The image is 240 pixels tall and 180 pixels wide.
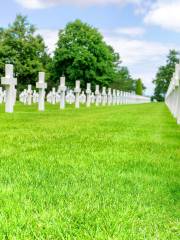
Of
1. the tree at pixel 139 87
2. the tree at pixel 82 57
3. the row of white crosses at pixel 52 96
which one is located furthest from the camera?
the tree at pixel 139 87

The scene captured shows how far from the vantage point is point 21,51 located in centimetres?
4894

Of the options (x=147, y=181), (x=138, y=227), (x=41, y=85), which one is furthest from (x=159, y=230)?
(x=41, y=85)

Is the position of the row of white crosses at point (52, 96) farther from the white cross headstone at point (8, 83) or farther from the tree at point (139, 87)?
the tree at point (139, 87)

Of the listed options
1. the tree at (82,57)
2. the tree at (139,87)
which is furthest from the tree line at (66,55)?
the tree at (139,87)

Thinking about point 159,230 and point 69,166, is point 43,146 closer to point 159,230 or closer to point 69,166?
point 69,166

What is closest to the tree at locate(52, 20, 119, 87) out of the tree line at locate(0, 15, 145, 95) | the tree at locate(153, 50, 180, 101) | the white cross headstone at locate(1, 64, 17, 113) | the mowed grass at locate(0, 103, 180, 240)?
the tree line at locate(0, 15, 145, 95)

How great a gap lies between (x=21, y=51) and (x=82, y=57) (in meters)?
8.49

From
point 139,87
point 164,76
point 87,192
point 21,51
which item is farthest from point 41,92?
point 139,87

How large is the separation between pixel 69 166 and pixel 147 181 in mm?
774

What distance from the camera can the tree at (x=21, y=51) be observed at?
4678cm

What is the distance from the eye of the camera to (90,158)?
466 centimetres

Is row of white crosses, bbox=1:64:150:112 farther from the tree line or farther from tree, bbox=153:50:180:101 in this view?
tree, bbox=153:50:180:101

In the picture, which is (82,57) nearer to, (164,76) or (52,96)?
(52,96)

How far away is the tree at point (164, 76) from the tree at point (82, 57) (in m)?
A: 54.0
